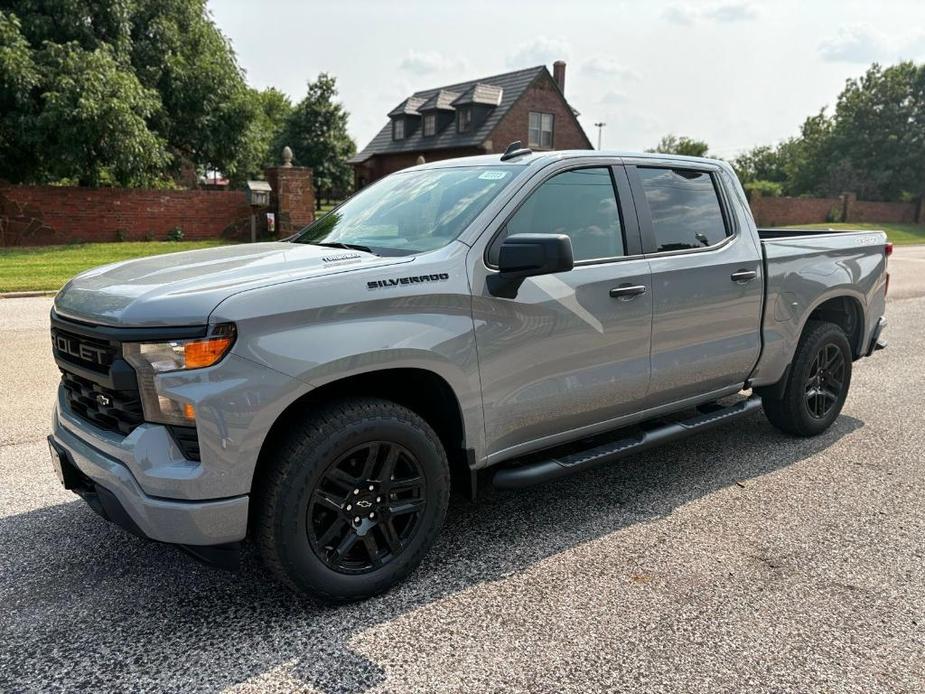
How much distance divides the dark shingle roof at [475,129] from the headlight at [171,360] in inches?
1370

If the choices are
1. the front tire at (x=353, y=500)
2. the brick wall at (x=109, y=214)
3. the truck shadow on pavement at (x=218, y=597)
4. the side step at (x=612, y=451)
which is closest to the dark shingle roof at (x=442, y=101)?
the brick wall at (x=109, y=214)

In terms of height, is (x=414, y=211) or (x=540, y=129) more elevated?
(x=540, y=129)

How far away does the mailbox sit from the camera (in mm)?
19938

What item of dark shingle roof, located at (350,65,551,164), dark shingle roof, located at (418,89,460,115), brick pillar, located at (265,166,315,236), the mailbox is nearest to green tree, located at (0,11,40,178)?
the mailbox

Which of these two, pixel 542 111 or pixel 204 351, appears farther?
pixel 542 111

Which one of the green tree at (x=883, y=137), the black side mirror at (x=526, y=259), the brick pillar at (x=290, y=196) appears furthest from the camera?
the green tree at (x=883, y=137)

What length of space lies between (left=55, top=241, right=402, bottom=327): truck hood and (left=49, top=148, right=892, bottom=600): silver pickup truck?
2 cm

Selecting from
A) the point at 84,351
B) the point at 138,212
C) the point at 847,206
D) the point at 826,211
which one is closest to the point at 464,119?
the point at 138,212

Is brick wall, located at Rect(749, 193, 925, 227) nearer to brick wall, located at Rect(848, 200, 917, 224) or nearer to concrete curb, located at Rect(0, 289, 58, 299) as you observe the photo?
brick wall, located at Rect(848, 200, 917, 224)

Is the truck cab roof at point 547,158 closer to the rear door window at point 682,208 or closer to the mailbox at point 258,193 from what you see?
the rear door window at point 682,208

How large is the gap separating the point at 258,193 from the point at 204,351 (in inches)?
725

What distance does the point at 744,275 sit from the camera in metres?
4.51

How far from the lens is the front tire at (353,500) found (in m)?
2.86

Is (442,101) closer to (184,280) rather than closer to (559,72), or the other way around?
(559,72)
